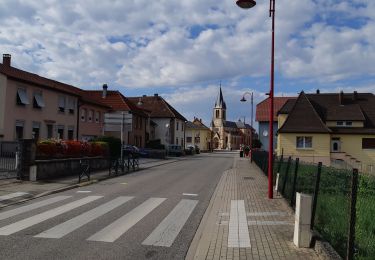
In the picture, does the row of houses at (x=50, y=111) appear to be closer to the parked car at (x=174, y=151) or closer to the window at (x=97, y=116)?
the window at (x=97, y=116)

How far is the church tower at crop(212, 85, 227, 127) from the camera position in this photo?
543 ft

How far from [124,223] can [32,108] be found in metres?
28.9

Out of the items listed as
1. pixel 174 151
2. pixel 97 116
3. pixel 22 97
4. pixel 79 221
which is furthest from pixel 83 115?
pixel 79 221

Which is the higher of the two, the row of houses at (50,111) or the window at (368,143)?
the row of houses at (50,111)

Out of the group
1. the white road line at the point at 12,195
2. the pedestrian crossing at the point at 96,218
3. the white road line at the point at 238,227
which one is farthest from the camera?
the white road line at the point at 12,195

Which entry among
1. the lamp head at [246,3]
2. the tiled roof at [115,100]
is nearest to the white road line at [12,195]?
the lamp head at [246,3]

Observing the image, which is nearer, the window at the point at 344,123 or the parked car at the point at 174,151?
the window at the point at 344,123

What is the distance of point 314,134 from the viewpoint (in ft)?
172

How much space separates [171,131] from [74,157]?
57616mm

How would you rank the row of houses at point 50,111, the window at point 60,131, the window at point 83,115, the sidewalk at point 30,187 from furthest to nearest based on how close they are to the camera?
the window at point 83,115 < the window at point 60,131 < the row of houses at point 50,111 < the sidewalk at point 30,187

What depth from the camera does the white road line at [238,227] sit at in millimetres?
8859

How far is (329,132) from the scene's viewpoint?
51781mm

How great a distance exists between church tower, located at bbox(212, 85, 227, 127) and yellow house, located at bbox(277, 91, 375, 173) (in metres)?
107

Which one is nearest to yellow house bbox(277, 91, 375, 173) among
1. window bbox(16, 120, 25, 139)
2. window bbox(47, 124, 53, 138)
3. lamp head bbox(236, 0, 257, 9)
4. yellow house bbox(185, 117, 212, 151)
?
window bbox(47, 124, 53, 138)
